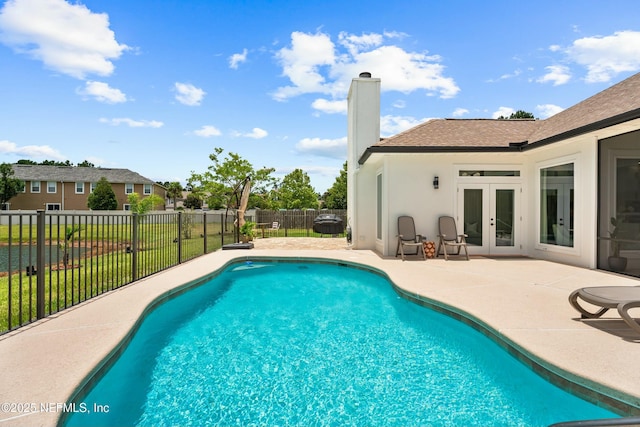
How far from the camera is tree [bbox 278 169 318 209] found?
1459 inches

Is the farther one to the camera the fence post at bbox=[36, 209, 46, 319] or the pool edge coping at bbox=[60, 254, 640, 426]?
the fence post at bbox=[36, 209, 46, 319]

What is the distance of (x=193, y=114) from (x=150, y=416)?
1764 centimetres

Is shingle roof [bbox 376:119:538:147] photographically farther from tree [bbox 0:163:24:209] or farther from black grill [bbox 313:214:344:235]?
tree [bbox 0:163:24:209]

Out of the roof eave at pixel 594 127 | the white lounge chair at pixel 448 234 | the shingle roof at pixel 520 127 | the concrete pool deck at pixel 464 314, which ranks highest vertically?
the shingle roof at pixel 520 127

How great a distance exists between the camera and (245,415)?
284cm

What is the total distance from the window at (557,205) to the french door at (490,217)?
787 millimetres

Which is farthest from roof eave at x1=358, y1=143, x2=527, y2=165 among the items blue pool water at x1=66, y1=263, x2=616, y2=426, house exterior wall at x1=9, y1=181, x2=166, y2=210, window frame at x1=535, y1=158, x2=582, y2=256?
house exterior wall at x1=9, y1=181, x2=166, y2=210

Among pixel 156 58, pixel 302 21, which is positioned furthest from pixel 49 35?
pixel 302 21

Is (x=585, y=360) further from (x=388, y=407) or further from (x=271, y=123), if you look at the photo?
(x=271, y=123)

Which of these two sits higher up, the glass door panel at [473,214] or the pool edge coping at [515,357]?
the glass door panel at [473,214]

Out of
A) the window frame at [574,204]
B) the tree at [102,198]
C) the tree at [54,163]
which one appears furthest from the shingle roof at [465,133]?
the tree at [54,163]

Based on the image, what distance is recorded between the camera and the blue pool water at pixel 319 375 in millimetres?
2793

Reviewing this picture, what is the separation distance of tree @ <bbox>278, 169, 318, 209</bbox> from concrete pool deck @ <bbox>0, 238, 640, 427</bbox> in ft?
97.6

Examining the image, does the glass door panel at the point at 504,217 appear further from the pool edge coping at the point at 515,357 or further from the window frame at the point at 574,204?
the pool edge coping at the point at 515,357
